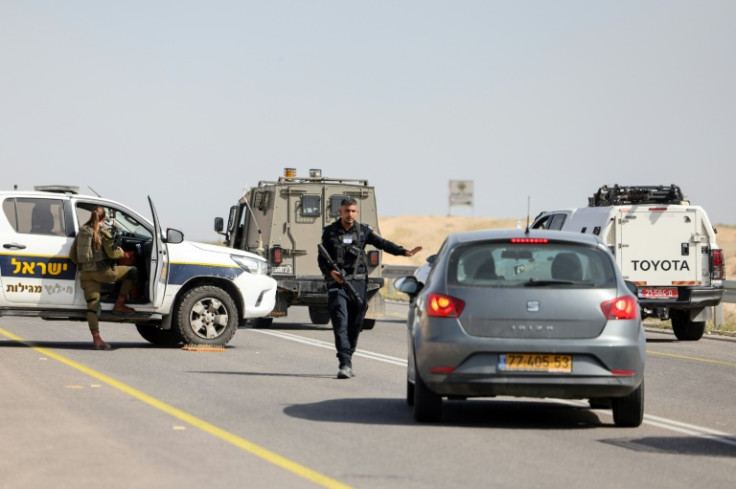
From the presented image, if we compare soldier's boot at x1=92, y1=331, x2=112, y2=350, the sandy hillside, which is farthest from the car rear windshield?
the sandy hillside

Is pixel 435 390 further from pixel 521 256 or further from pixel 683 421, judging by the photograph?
pixel 683 421

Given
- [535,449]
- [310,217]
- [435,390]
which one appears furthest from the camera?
[310,217]

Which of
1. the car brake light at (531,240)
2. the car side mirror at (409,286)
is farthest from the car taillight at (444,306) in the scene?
the car side mirror at (409,286)

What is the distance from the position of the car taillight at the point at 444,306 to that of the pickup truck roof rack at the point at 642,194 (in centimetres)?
1490

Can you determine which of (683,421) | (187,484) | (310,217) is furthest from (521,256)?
(310,217)

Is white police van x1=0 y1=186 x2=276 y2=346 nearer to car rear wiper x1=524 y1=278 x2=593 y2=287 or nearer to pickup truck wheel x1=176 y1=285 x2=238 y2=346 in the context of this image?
pickup truck wheel x1=176 y1=285 x2=238 y2=346

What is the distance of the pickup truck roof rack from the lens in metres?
26.0

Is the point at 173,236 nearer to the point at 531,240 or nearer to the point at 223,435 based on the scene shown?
the point at 531,240

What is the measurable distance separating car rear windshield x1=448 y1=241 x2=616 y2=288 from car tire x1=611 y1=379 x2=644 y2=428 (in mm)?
883

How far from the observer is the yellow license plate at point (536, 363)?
432 inches

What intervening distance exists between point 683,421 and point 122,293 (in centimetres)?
872

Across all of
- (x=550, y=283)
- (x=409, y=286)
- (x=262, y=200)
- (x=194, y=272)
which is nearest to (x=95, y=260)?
(x=194, y=272)

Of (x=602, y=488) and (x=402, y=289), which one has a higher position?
(x=402, y=289)

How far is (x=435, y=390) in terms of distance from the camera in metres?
11.1
